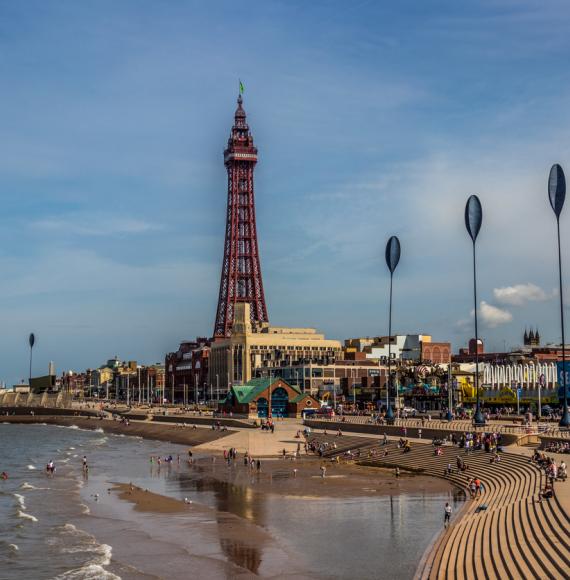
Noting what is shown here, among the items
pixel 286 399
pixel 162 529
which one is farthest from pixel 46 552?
pixel 286 399

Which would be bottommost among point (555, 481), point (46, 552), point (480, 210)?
point (46, 552)

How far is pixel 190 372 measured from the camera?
527ft

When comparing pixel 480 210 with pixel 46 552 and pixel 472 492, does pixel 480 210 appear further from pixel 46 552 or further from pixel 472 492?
pixel 46 552

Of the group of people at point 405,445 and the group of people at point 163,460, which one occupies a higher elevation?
the group of people at point 405,445

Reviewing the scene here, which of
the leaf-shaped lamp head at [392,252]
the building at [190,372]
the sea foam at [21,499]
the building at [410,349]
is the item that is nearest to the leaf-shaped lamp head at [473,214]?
the leaf-shaped lamp head at [392,252]

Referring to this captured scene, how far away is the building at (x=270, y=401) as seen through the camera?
9162 centimetres

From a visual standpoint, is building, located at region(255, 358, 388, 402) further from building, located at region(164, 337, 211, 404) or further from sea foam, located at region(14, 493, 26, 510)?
sea foam, located at region(14, 493, 26, 510)

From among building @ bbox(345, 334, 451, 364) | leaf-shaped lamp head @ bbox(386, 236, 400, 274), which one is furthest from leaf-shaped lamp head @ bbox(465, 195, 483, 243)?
building @ bbox(345, 334, 451, 364)

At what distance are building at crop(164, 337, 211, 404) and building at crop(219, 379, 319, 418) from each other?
47409 mm

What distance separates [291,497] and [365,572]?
51.3ft

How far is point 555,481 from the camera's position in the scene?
31.6 m

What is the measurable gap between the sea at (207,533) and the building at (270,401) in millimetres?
40221

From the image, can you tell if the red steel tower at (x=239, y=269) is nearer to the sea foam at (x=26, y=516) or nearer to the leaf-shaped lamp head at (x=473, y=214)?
the leaf-shaped lamp head at (x=473, y=214)

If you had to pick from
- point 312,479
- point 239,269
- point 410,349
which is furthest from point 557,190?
point 239,269
